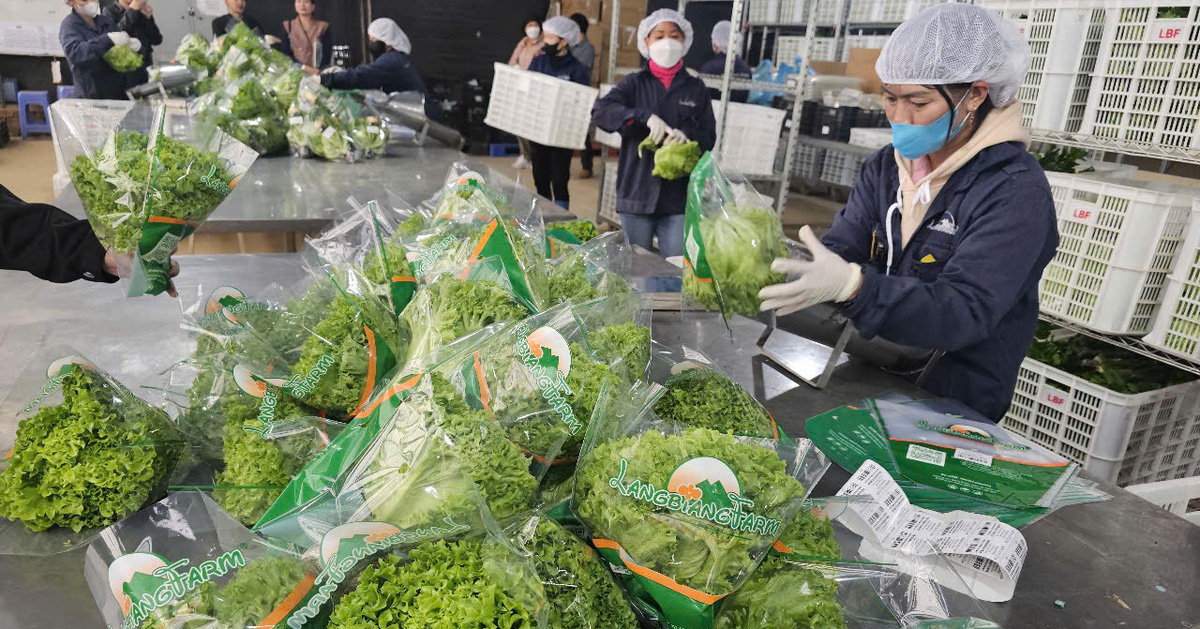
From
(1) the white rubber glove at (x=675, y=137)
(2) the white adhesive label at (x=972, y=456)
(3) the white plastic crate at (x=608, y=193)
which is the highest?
(1) the white rubber glove at (x=675, y=137)

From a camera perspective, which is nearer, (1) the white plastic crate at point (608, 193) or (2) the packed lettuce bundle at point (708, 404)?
(2) the packed lettuce bundle at point (708, 404)

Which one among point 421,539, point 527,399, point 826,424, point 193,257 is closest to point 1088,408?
point 826,424

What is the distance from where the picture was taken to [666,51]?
14.3 ft

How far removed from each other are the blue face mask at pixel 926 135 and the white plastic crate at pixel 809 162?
610 cm

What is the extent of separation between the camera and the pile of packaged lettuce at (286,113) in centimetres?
412

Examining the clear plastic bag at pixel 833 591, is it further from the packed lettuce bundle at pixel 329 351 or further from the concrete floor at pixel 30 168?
the concrete floor at pixel 30 168

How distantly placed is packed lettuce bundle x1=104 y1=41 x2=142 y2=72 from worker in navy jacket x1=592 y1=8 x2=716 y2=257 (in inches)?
155

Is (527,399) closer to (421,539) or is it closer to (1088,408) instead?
(421,539)

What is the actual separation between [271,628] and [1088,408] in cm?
315

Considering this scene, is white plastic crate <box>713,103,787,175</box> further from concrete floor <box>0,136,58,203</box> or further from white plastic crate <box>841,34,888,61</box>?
concrete floor <box>0,136,58,203</box>

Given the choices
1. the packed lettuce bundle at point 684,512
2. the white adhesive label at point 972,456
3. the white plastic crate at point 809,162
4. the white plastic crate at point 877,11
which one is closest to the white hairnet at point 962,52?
the white adhesive label at point 972,456

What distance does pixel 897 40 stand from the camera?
6.73 feet

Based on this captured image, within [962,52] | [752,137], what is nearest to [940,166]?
[962,52]

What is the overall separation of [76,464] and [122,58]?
5.92 m
